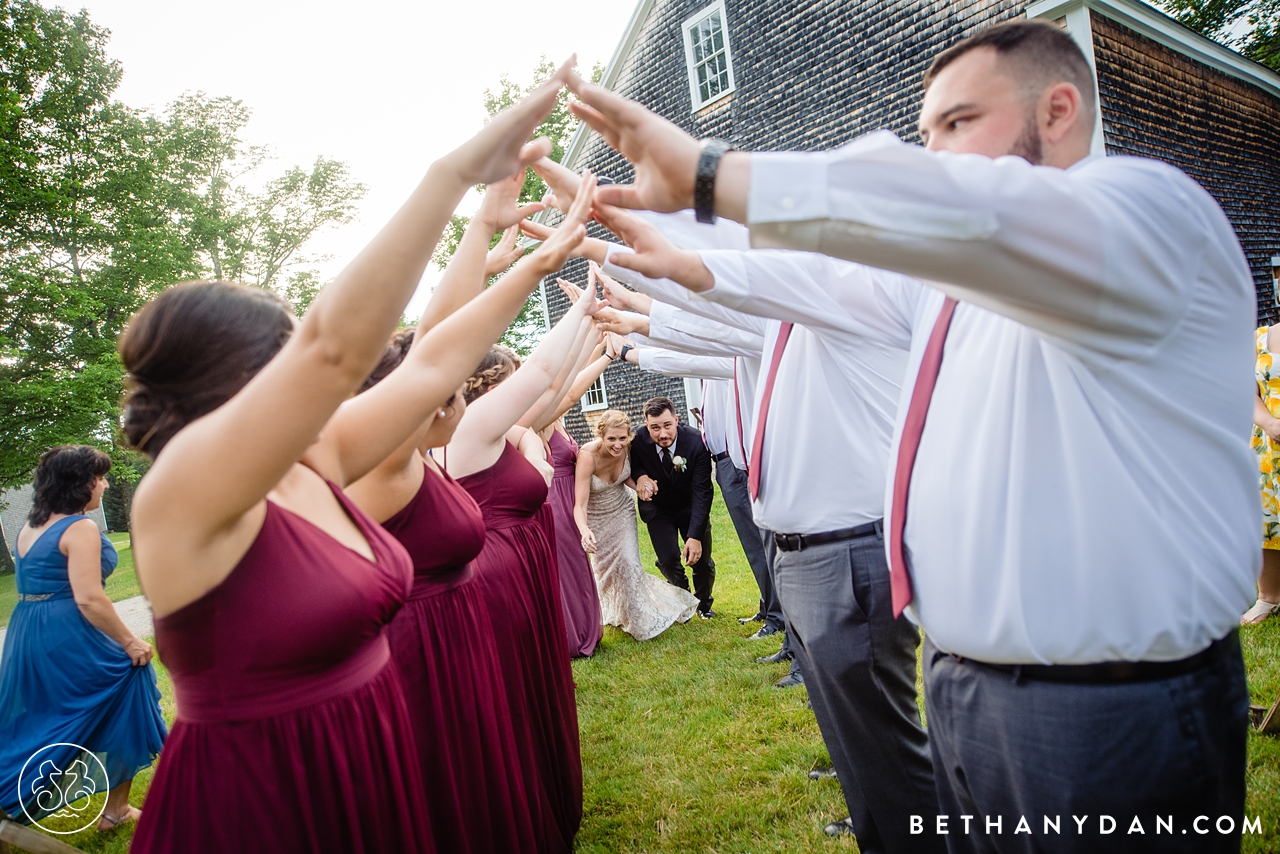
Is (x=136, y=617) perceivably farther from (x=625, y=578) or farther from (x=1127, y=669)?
(x=1127, y=669)

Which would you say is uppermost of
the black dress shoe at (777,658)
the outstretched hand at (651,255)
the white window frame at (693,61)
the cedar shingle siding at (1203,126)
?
the white window frame at (693,61)

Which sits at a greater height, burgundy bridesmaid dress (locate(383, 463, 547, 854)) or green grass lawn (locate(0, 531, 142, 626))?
burgundy bridesmaid dress (locate(383, 463, 547, 854))

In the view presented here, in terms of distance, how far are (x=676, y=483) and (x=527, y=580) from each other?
13.1 feet

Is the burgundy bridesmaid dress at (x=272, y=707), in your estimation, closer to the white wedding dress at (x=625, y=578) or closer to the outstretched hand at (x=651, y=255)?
the outstretched hand at (x=651, y=255)

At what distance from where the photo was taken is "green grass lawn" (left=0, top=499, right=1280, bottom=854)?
11.6 feet

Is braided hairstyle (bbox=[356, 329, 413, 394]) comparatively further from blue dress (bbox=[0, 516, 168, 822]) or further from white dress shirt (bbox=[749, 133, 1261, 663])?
blue dress (bbox=[0, 516, 168, 822])

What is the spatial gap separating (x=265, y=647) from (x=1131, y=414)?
176 centimetres

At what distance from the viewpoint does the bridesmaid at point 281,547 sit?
133cm

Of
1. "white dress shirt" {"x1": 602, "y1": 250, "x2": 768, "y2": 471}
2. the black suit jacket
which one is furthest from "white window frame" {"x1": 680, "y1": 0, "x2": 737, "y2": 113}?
"white dress shirt" {"x1": 602, "y1": 250, "x2": 768, "y2": 471}

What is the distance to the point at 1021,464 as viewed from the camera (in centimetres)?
141

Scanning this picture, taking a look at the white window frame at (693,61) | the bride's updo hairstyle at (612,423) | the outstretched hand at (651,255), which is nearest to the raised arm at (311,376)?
the outstretched hand at (651,255)

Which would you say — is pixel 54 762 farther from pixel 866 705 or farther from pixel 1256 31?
pixel 1256 31

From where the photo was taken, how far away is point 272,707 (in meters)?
1.70

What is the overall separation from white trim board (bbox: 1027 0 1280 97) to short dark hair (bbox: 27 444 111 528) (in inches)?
422
